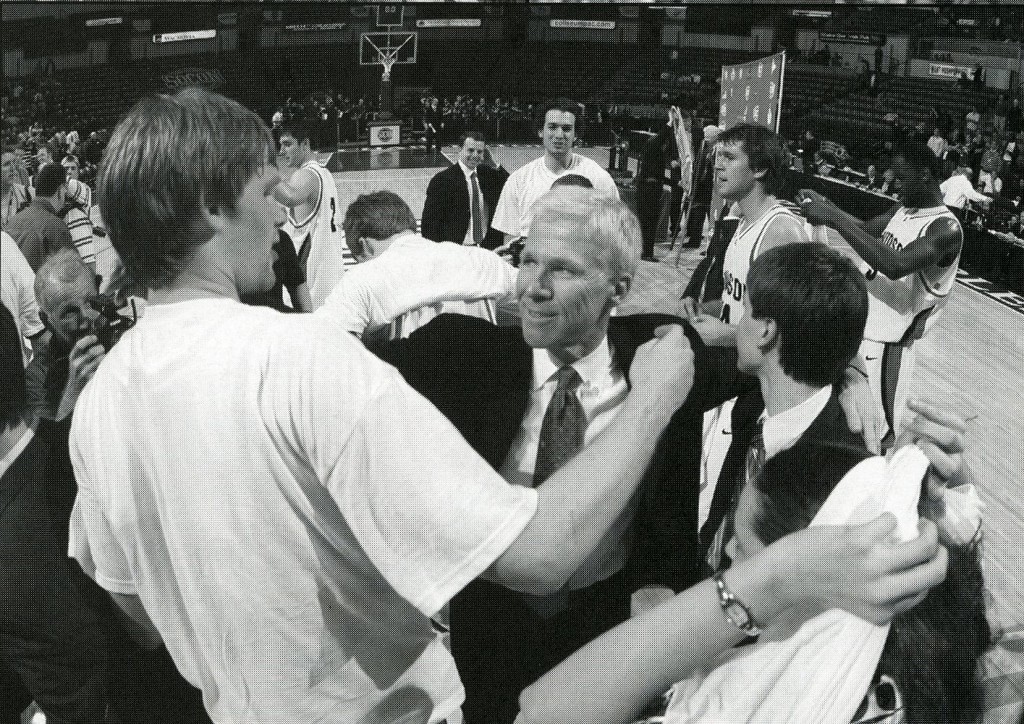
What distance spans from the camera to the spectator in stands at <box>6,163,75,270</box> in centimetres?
40

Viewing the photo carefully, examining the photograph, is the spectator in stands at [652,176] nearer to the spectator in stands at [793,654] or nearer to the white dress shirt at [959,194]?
the white dress shirt at [959,194]

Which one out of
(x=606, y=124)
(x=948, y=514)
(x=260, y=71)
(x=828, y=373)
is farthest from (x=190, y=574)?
(x=606, y=124)

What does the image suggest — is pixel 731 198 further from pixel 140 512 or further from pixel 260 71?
pixel 260 71

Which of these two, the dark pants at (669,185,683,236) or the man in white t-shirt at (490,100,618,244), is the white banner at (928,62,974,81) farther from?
the man in white t-shirt at (490,100,618,244)

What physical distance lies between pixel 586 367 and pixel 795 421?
284mm

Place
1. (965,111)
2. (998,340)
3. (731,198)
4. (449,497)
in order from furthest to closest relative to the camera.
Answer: (965,111) → (998,340) → (731,198) → (449,497)

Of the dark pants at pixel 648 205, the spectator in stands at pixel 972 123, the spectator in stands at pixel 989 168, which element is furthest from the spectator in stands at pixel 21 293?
the spectator in stands at pixel 972 123

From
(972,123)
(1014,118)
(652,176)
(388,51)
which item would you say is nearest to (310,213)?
(652,176)

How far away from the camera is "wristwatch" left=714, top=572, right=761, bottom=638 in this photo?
513 millimetres

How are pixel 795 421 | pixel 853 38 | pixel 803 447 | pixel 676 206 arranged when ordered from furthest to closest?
pixel 853 38, pixel 676 206, pixel 795 421, pixel 803 447

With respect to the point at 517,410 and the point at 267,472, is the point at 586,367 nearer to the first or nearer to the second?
the point at 517,410

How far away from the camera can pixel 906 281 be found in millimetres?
2377

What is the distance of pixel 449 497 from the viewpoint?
50cm

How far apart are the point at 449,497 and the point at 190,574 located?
22cm
